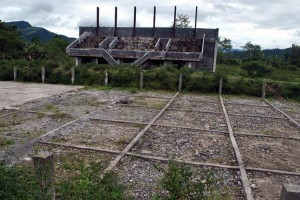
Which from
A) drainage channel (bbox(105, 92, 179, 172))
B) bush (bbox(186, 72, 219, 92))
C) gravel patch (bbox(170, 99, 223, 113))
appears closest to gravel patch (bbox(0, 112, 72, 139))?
drainage channel (bbox(105, 92, 179, 172))

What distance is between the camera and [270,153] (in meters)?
6.36

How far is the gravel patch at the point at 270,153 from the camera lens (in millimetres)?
5633

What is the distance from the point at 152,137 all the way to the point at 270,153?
107 inches

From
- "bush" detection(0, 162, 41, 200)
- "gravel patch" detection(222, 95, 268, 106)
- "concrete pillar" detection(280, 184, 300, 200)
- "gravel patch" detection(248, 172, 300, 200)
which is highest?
"concrete pillar" detection(280, 184, 300, 200)

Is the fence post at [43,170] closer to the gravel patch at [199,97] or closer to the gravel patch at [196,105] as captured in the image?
the gravel patch at [196,105]

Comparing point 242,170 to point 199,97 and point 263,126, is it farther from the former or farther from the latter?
point 199,97

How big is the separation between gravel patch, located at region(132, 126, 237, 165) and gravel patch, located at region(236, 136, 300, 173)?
34cm

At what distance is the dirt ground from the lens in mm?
4938

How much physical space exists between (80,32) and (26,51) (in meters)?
9.66

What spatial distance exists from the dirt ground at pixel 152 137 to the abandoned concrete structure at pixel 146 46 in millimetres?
11074

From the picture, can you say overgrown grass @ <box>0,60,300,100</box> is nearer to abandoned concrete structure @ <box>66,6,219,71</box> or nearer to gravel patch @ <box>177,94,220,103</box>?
gravel patch @ <box>177,94,220,103</box>

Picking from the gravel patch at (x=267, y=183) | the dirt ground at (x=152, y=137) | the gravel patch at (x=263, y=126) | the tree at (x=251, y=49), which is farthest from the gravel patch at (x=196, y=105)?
the tree at (x=251, y=49)

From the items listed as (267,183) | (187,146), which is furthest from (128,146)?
(267,183)

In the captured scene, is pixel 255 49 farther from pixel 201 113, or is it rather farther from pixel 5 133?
pixel 5 133
